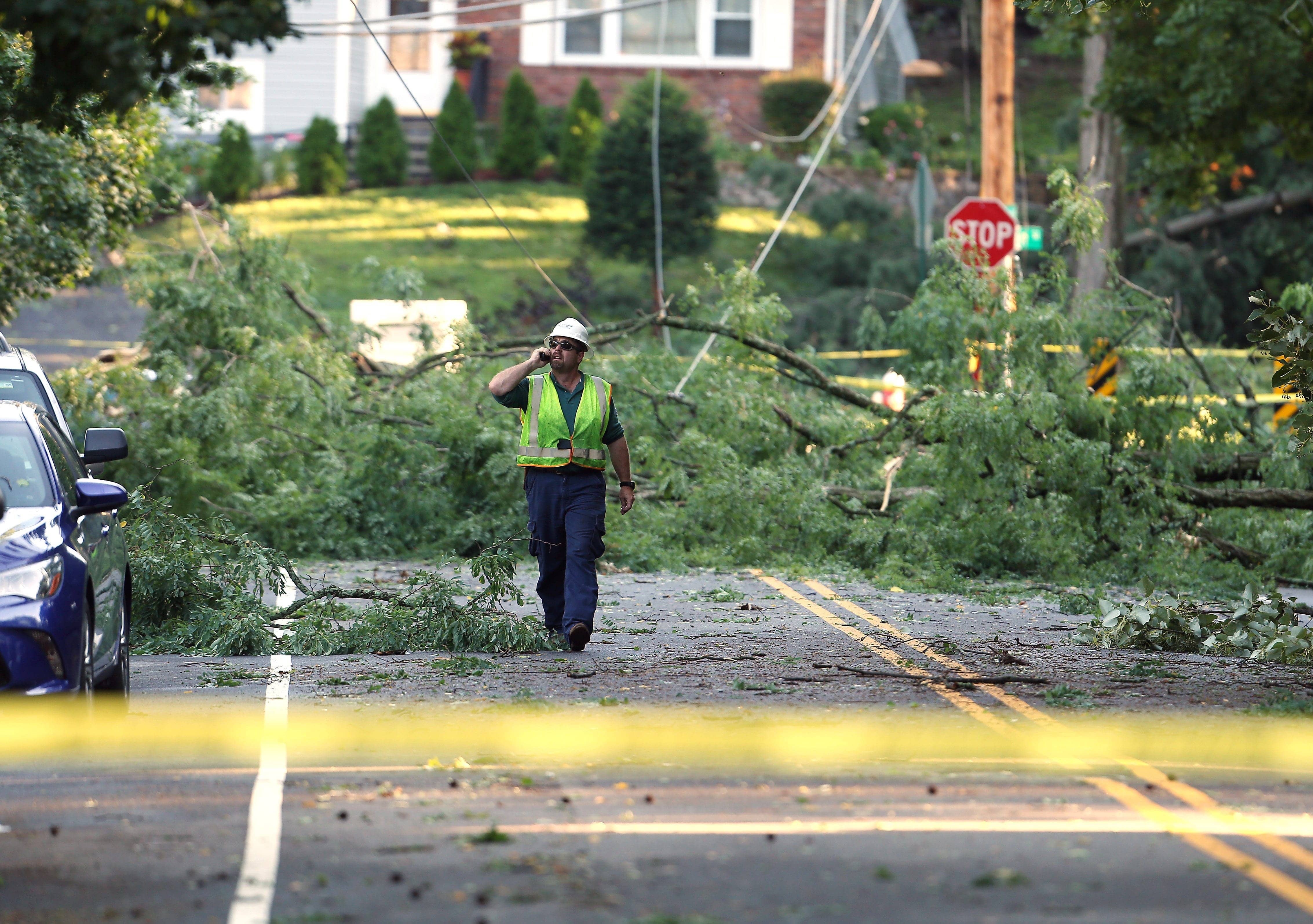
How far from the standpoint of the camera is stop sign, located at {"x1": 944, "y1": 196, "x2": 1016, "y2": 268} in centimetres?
1989

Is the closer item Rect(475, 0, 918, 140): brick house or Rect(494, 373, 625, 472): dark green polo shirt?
Rect(494, 373, 625, 472): dark green polo shirt

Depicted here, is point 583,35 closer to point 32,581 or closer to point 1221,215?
point 1221,215

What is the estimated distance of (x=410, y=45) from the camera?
48656mm

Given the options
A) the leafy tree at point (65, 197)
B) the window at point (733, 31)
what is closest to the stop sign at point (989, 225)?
the leafy tree at point (65, 197)

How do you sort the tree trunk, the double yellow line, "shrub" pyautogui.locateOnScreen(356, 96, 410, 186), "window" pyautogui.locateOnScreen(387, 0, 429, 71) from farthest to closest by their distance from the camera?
"window" pyautogui.locateOnScreen(387, 0, 429, 71) < "shrub" pyautogui.locateOnScreen(356, 96, 410, 186) < the tree trunk < the double yellow line

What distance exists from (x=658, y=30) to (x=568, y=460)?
38.2 m

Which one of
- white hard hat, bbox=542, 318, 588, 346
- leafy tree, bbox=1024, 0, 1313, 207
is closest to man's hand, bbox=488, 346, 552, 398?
white hard hat, bbox=542, 318, 588, 346

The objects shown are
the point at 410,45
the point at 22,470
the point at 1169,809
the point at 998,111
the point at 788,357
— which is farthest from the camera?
the point at 410,45

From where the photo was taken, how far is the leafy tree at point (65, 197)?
1727cm

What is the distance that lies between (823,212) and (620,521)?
86.6 ft

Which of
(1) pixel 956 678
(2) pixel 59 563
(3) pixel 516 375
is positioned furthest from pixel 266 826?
(3) pixel 516 375

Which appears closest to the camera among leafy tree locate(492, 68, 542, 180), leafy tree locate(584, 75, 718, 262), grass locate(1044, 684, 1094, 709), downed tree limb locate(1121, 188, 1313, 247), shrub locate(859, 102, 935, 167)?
grass locate(1044, 684, 1094, 709)

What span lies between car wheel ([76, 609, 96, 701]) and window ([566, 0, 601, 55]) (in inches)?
1632

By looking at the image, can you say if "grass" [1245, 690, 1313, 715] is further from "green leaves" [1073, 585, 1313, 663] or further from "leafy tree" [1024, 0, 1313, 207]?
"leafy tree" [1024, 0, 1313, 207]
